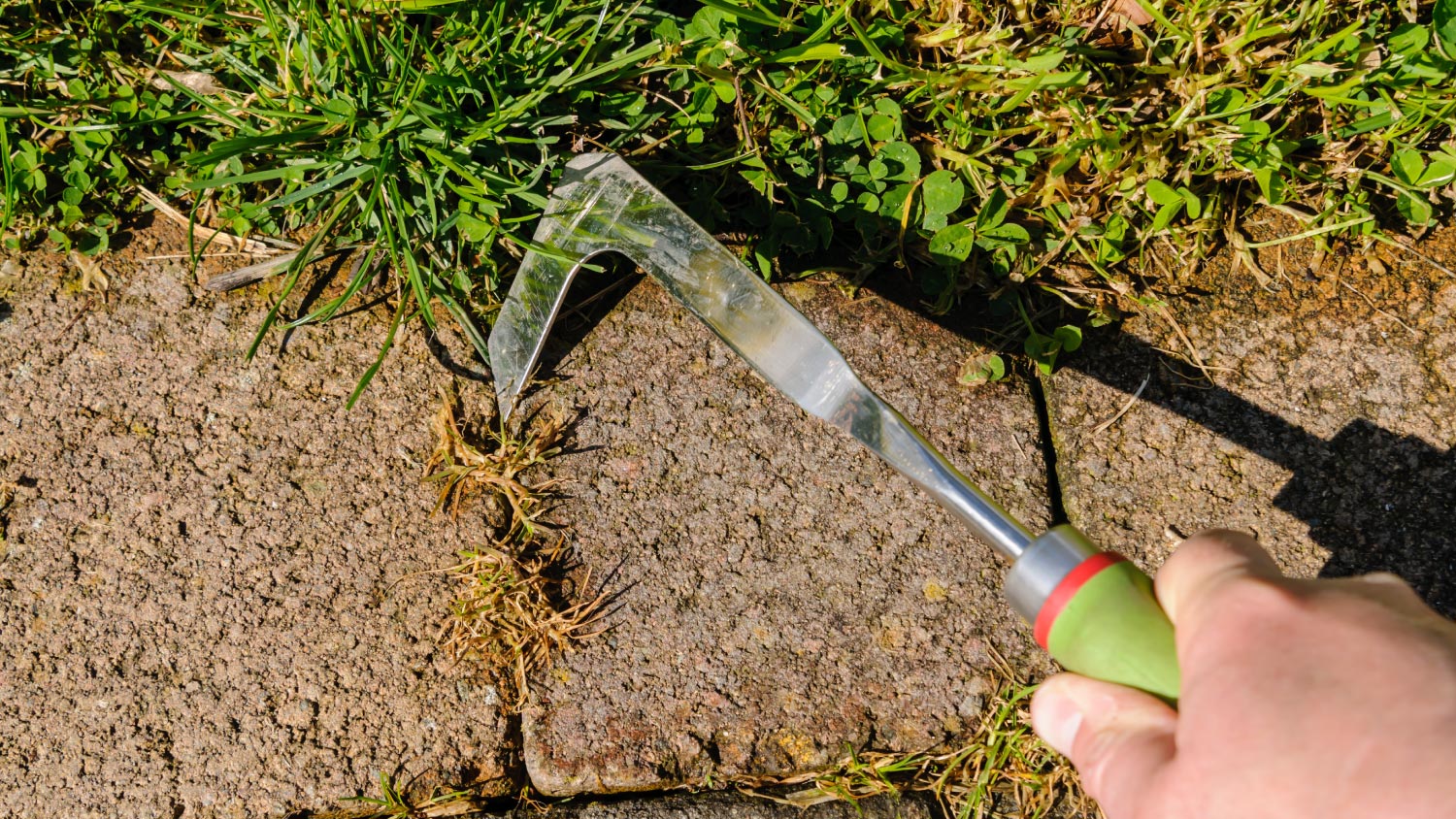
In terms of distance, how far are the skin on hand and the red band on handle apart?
0.28 feet

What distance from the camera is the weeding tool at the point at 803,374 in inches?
44.1

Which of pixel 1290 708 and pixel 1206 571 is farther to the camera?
pixel 1206 571

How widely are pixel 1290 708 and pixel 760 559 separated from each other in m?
0.94

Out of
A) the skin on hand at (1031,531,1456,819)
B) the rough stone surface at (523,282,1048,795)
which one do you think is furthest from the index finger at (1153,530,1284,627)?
the rough stone surface at (523,282,1048,795)

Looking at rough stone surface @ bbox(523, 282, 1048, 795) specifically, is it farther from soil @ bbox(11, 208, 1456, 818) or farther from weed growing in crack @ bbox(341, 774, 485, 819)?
weed growing in crack @ bbox(341, 774, 485, 819)

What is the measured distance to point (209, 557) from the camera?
175cm

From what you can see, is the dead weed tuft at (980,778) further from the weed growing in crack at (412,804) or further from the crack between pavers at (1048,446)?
the weed growing in crack at (412,804)

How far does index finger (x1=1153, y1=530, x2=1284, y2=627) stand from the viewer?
3.45ft

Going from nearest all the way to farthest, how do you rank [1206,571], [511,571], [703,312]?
[1206,571]
[703,312]
[511,571]

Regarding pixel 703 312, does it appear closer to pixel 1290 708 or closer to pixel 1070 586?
pixel 1070 586

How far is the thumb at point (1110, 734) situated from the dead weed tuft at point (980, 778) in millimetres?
499

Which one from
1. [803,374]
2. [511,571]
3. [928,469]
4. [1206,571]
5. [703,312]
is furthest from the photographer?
[511,571]

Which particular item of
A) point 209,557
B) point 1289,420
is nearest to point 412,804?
point 209,557

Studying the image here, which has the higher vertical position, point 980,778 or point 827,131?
point 827,131
